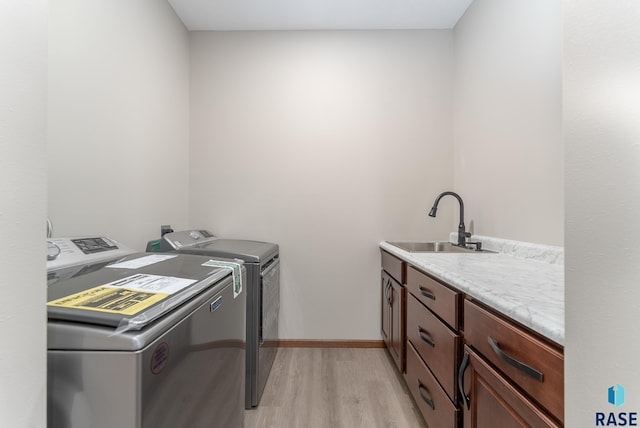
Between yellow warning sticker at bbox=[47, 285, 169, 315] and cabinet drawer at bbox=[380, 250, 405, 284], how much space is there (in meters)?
1.45

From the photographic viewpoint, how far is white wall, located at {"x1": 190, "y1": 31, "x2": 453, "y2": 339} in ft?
8.17

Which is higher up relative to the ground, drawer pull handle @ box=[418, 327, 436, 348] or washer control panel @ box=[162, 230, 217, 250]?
washer control panel @ box=[162, 230, 217, 250]

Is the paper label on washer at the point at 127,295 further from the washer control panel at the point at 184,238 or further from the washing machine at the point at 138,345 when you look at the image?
the washer control panel at the point at 184,238

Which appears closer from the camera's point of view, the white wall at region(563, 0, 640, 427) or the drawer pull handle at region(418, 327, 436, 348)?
the white wall at region(563, 0, 640, 427)

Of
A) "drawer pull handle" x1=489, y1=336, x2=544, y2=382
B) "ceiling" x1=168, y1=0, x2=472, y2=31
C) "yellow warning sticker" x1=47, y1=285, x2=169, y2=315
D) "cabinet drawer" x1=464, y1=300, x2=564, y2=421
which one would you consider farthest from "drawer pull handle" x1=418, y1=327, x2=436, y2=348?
"ceiling" x1=168, y1=0, x2=472, y2=31

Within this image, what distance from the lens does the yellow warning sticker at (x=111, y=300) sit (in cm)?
64

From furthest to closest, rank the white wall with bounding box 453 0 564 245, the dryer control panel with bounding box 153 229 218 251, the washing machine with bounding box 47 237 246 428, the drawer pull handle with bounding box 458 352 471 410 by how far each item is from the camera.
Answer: the dryer control panel with bounding box 153 229 218 251 → the white wall with bounding box 453 0 564 245 → the drawer pull handle with bounding box 458 352 471 410 → the washing machine with bounding box 47 237 246 428

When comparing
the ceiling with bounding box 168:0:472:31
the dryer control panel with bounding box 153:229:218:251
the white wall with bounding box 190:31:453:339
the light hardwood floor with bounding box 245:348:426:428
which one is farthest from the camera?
the white wall with bounding box 190:31:453:339

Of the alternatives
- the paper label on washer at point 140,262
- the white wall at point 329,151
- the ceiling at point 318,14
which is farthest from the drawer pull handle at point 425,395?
the ceiling at point 318,14

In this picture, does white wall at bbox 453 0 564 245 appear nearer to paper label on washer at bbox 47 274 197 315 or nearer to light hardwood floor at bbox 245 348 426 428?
light hardwood floor at bbox 245 348 426 428

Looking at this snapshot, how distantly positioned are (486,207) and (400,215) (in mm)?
665

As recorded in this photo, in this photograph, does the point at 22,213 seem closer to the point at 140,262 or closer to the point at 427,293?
the point at 140,262

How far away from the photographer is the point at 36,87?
1.71ft

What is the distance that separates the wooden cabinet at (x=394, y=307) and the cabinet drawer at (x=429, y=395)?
0.48 feet
